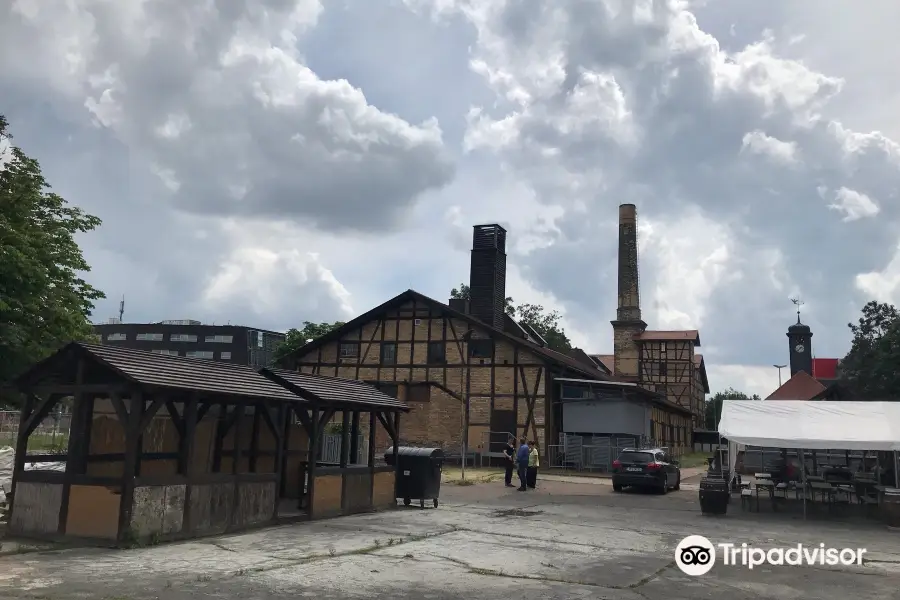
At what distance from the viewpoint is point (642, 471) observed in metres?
21.3

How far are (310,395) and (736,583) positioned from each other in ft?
25.2

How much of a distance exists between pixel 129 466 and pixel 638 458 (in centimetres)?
1579

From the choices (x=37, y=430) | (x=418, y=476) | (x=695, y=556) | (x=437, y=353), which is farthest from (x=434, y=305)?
(x=695, y=556)

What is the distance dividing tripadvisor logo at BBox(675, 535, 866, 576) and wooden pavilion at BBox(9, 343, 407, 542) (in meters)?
6.49

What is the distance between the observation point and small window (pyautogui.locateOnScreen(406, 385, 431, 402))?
33438 mm

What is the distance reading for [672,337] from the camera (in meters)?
62.1

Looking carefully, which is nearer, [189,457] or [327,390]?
[189,457]

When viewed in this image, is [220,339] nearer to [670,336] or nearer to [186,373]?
[670,336]

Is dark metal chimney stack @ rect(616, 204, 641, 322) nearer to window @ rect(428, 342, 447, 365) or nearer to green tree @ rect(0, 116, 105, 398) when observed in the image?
window @ rect(428, 342, 447, 365)

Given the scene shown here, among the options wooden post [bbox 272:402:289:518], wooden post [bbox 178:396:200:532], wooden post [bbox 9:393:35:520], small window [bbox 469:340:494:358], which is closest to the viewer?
wooden post [bbox 9:393:35:520]

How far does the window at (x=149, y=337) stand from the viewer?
98438 mm

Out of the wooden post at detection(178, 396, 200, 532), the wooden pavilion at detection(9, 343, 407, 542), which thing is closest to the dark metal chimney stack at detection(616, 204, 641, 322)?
the wooden pavilion at detection(9, 343, 407, 542)

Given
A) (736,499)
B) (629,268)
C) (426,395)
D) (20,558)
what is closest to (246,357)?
(629,268)

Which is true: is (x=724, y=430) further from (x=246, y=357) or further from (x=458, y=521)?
(x=246, y=357)
